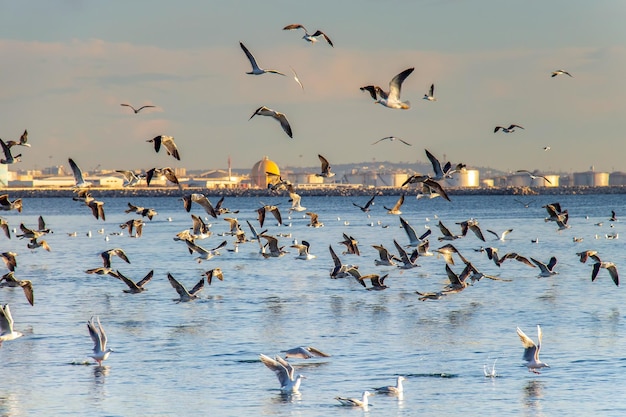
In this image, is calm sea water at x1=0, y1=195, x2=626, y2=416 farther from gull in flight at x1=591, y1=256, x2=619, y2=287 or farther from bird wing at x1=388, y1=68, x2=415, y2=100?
bird wing at x1=388, y1=68, x2=415, y2=100

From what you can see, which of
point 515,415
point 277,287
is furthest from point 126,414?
point 277,287

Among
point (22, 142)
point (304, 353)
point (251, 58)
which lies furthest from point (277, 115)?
point (22, 142)

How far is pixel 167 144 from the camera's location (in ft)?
77.7

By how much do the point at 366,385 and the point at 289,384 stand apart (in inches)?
62.6

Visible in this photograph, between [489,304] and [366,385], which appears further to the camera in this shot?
[489,304]

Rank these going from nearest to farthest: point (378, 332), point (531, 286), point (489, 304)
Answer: point (378, 332) → point (489, 304) → point (531, 286)

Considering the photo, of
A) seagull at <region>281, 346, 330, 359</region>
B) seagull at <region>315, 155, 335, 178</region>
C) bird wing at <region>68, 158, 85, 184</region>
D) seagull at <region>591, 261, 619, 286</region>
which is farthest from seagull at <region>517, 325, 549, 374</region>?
bird wing at <region>68, 158, 85, 184</region>

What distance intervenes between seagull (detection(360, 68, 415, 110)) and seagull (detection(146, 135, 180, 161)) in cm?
424

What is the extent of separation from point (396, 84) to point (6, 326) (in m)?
9.11

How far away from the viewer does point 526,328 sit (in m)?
26.0

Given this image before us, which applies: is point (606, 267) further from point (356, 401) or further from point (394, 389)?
point (356, 401)

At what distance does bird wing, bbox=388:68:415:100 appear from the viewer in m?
21.9

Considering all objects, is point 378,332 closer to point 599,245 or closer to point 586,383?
point 586,383

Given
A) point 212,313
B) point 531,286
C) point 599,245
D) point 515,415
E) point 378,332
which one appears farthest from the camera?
point 599,245
